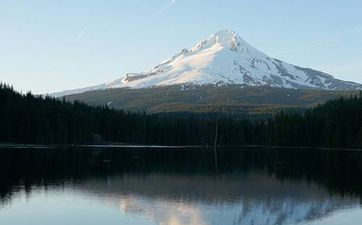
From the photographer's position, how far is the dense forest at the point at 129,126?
133 m

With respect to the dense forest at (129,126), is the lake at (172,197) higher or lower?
lower

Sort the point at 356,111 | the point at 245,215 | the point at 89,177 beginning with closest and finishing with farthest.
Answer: the point at 245,215 → the point at 89,177 → the point at 356,111

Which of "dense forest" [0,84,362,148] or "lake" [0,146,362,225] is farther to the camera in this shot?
"dense forest" [0,84,362,148]

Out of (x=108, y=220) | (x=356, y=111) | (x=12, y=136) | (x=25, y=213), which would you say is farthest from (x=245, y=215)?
(x=356, y=111)

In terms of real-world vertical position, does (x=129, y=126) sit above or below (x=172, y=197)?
above

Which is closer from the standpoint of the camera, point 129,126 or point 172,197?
point 172,197

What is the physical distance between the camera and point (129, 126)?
187375 millimetres

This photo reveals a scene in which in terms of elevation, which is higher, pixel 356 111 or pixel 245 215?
pixel 356 111

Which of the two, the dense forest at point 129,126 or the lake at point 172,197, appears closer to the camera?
the lake at point 172,197

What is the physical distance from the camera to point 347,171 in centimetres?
7150

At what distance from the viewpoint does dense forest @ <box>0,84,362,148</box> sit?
133 meters

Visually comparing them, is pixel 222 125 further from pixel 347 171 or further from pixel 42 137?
pixel 347 171

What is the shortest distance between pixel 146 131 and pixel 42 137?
5812 centimetres

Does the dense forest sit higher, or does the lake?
the dense forest
